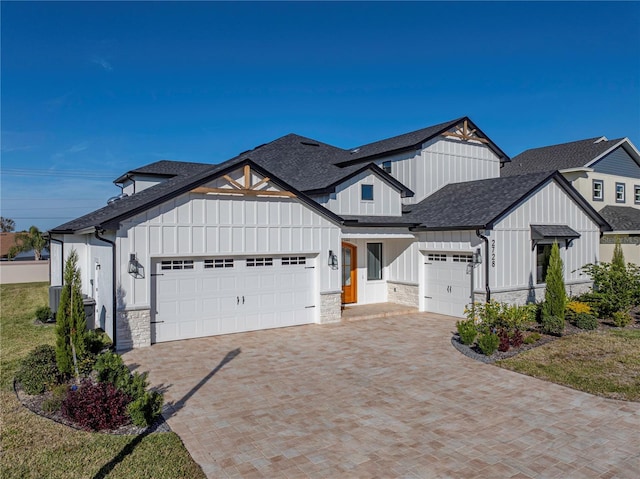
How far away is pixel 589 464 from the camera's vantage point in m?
5.82

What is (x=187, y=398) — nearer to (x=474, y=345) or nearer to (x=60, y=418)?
(x=60, y=418)

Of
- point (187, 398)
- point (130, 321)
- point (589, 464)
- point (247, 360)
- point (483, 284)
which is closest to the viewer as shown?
point (589, 464)

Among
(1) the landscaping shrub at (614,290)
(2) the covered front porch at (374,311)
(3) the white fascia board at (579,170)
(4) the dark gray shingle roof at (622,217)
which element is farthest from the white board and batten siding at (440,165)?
(1) the landscaping shrub at (614,290)

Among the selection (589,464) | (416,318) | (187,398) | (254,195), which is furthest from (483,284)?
(187,398)

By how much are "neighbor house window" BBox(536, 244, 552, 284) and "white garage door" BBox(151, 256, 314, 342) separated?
851 cm

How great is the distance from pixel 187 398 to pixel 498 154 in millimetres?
19701

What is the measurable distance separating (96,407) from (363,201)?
1225 cm

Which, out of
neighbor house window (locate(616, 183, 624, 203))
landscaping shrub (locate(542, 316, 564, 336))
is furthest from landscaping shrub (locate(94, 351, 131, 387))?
neighbor house window (locate(616, 183, 624, 203))

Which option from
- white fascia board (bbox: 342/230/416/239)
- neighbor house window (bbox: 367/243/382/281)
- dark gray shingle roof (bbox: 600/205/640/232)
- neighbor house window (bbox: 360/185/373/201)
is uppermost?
neighbor house window (bbox: 360/185/373/201)

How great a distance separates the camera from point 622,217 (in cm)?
2333

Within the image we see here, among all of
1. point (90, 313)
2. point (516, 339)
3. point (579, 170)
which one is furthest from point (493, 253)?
point (90, 313)

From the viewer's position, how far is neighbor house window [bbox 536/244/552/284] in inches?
640

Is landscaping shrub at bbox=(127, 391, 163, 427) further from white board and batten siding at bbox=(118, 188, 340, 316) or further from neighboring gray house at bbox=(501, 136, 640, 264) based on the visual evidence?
neighboring gray house at bbox=(501, 136, 640, 264)

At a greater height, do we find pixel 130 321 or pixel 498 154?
pixel 498 154
